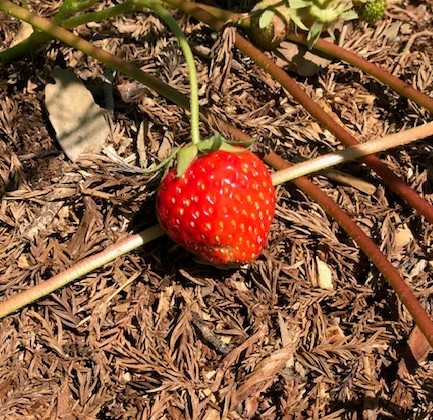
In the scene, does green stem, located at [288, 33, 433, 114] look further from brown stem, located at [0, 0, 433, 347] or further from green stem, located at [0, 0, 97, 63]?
green stem, located at [0, 0, 97, 63]

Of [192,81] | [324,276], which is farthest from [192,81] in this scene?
[324,276]

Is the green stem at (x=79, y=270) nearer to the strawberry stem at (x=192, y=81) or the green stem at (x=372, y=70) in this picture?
the strawberry stem at (x=192, y=81)

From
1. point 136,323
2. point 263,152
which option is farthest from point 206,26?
point 136,323

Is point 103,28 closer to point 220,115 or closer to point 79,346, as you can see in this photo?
point 220,115

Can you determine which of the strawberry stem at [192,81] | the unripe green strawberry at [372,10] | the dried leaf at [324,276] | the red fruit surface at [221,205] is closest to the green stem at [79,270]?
the red fruit surface at [221,205]

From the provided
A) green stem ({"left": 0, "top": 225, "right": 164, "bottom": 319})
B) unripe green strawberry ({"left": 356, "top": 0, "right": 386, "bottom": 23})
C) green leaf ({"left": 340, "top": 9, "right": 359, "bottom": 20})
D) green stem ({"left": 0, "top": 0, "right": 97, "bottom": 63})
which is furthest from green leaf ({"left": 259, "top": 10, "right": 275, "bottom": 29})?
green stem ({"left": 0, "top": 225, "right": 164, "bottom": 319})

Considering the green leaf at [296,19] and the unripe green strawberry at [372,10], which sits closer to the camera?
the green leaf at [296,19]
